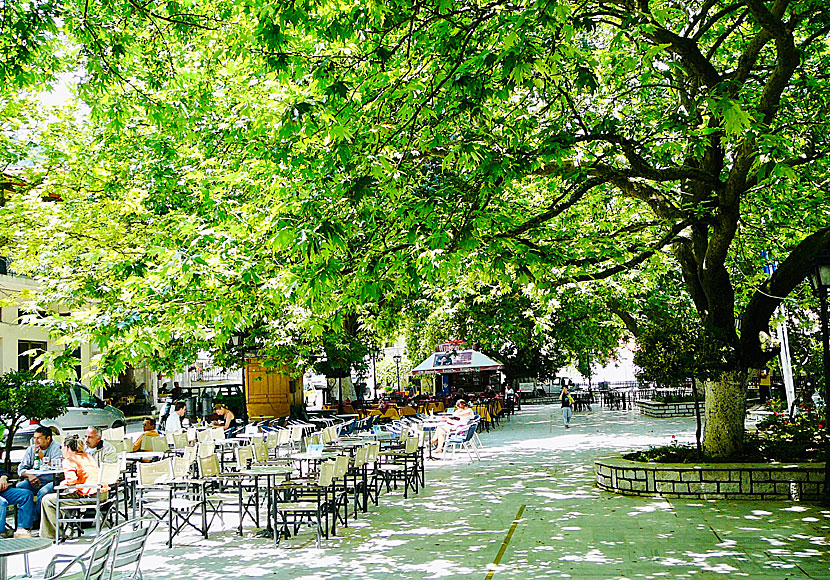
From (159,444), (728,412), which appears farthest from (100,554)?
(728,412)

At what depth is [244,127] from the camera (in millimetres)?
11852

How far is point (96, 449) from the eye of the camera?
39.1 ft

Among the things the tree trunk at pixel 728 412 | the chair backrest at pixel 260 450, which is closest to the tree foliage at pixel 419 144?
the tree trunk at pixel 728 412

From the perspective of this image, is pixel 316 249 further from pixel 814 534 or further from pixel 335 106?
pixel 814 534

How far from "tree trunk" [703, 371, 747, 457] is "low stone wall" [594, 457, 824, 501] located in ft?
1.98

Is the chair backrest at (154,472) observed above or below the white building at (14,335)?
below

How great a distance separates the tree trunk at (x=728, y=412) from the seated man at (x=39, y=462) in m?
9.85

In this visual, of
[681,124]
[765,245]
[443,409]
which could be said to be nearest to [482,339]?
[443,409]

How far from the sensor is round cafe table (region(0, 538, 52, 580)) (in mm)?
5773

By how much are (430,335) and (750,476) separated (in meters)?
23.0

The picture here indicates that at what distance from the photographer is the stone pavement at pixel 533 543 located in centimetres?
775

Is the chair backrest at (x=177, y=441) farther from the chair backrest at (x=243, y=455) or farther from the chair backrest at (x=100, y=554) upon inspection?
the chair backrest at (x=100, y=554)

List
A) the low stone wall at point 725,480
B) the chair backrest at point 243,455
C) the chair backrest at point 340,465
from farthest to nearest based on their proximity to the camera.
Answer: the chair backrest at point 243,455
the low stone wall at point 725,480
the chair backrest at point 340,465

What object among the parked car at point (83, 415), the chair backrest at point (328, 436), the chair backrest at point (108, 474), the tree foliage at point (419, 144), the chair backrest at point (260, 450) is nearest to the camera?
the tree foliage at point (419, 144)
